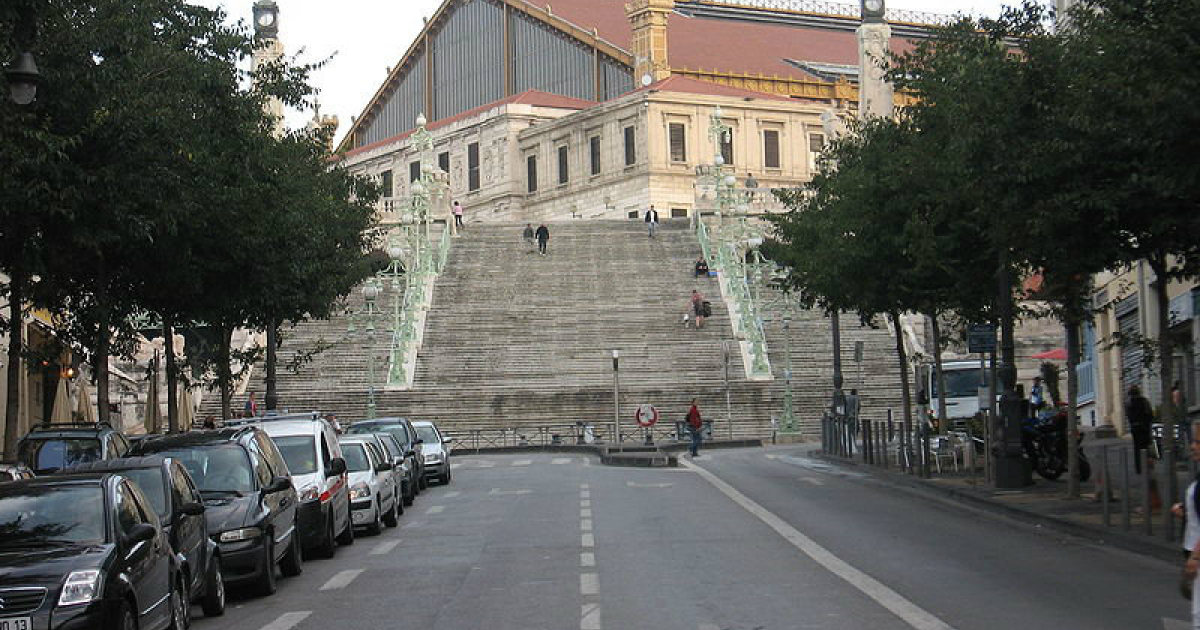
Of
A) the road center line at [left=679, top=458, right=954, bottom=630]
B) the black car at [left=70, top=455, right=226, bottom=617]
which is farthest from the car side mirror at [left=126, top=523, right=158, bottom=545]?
the road center line at [left=679, top=458, right=954, bottom=630]

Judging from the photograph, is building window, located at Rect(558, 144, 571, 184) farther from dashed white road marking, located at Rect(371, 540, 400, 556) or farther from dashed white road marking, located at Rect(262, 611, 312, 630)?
dashed white road marking, located at Rect(262, 611, 312, 630)

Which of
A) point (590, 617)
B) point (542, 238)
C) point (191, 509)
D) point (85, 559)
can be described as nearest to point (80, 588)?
point (85, 559)

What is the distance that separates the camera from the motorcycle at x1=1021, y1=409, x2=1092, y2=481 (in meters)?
30.0

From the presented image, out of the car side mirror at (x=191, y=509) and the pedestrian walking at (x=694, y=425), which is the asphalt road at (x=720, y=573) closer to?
the car side mirror at (x=191, y=509)

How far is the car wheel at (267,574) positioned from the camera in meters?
16.9

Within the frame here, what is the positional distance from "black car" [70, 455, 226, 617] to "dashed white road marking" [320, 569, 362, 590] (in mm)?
1806

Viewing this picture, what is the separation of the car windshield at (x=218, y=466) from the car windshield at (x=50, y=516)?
457 centimetres

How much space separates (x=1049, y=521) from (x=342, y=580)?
944 centimetres

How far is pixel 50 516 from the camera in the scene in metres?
12.9

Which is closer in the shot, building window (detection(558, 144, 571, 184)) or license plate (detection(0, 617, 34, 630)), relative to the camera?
license plate (detection(0, 617, 34, 630))

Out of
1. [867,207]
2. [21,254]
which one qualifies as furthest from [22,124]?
[867,207]

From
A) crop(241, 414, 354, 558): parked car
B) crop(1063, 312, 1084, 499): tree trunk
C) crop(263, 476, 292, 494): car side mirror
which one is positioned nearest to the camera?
crop(263, 476, 292, 494): car side mirror

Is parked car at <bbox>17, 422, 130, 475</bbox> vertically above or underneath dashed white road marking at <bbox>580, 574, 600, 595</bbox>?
above

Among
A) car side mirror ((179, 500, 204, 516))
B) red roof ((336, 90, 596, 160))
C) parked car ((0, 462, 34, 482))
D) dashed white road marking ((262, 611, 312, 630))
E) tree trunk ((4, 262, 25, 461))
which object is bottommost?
dashed white road marking ((262, 611, 312, 630))
